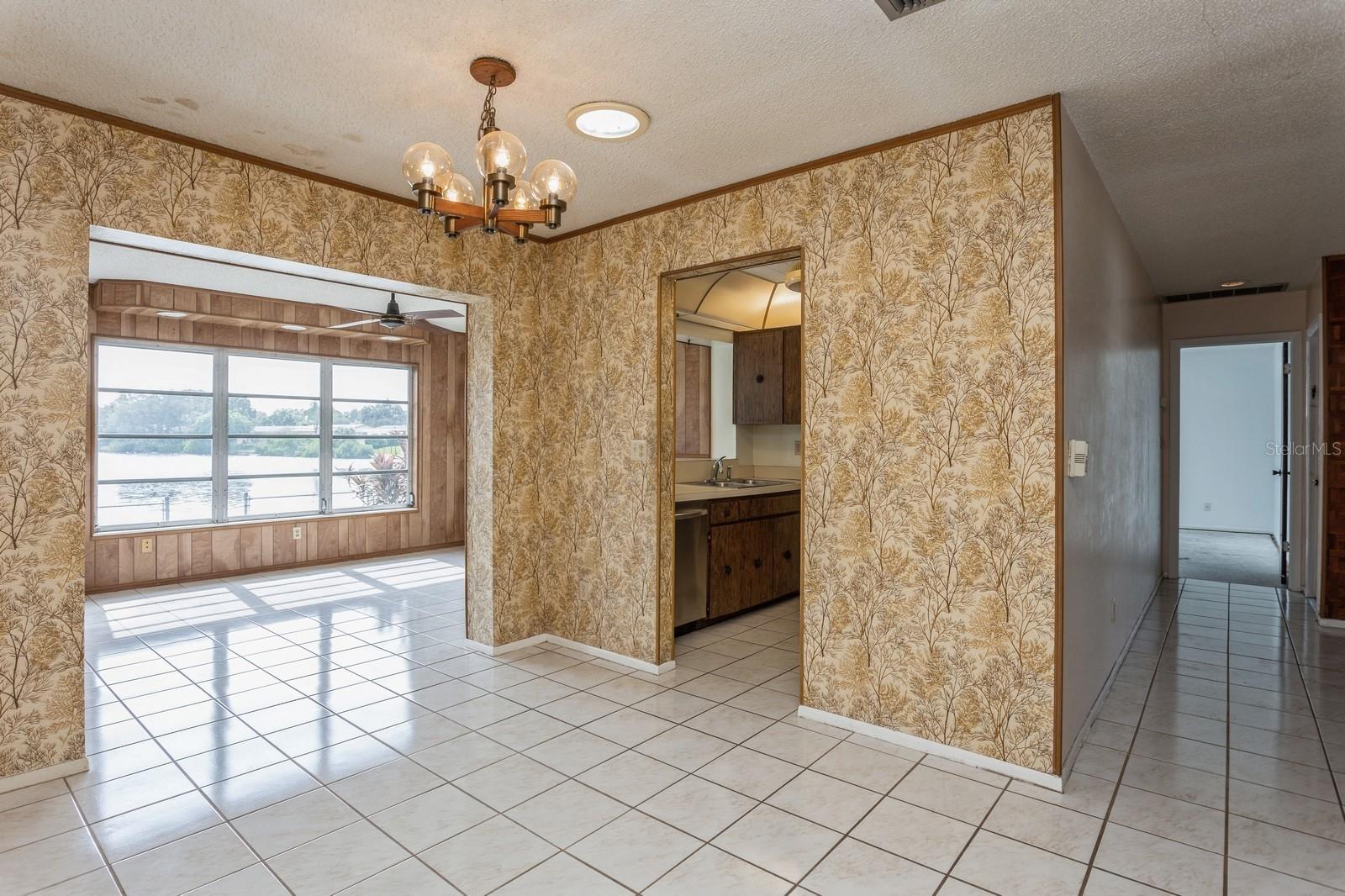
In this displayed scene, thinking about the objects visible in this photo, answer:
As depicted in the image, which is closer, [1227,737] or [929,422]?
[929,422]

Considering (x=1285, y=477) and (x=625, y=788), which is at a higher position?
(x=1285, y=477)

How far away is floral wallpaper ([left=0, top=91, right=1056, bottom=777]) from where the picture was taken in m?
2.60

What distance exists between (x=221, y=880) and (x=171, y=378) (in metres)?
5.77

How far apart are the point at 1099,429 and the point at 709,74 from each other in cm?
238

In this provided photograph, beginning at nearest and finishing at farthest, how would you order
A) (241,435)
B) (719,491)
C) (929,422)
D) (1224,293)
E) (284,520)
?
1. (929,422)
2. (719,491)
3. (1224,293)
4. (241,435)
5. (284,520)

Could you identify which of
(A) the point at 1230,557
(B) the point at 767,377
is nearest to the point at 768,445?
(B) the point at 767,377

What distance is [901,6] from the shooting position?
2023mm

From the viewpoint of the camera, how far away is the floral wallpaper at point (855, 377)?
102 inches

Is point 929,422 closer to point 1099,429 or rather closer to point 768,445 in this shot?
point 1099,429

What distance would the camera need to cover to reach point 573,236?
435cm

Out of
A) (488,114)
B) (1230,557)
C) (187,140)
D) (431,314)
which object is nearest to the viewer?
(488,114)

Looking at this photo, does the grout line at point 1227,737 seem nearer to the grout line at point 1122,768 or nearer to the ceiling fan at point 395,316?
the grout line at point 1122,768

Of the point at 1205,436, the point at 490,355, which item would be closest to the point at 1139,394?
the point at 490,355

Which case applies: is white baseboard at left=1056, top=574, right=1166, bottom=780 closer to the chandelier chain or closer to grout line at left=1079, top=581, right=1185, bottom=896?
grout line at left=1079, top=581, right=1185, bottom=896
